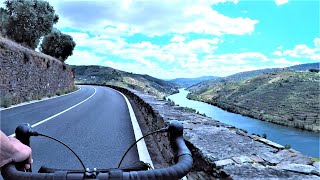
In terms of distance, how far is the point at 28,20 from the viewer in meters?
37.0

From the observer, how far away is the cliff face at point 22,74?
2316 cm

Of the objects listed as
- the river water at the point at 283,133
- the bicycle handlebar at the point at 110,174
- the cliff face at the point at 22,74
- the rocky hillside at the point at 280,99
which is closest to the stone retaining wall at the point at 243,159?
the bicycle handlebar at the point at 110,174

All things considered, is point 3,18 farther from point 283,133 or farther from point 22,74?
point 283,133

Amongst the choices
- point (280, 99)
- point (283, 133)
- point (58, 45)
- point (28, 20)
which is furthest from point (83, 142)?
point (280, 99)

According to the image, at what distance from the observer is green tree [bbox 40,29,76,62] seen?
162ft

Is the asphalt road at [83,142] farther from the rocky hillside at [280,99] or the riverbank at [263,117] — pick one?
the rocky hillside at [280,99]

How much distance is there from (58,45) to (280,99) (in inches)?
3307

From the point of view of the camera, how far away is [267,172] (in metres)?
3.20

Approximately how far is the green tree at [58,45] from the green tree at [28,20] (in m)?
9.65

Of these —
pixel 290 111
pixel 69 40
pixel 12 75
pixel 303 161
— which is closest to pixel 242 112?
pixel 290 111

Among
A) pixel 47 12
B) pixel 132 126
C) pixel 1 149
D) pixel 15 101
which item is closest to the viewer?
pixel 1 149

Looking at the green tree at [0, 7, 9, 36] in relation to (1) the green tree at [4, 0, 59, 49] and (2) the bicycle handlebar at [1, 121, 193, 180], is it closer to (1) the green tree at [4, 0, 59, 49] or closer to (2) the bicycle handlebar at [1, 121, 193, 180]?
(1) the green tree at [4, 0, 59, 49]

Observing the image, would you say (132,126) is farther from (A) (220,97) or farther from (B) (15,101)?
(A) (220,97)

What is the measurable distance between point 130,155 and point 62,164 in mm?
1408
